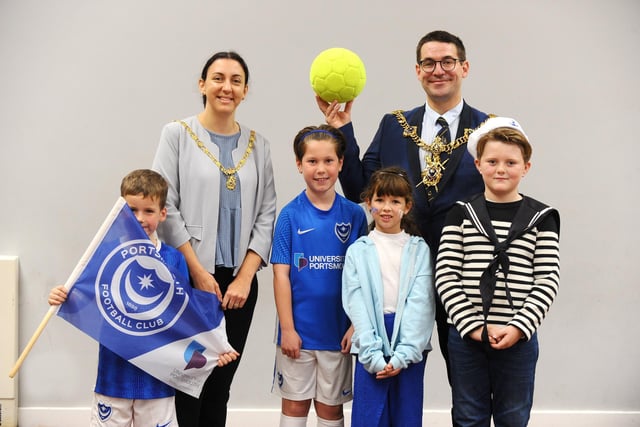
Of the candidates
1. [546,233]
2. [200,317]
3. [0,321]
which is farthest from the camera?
[0,321]

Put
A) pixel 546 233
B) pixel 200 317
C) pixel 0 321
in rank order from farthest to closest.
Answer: pixel 0 321 → pixel 200 317 → pixel 546 233

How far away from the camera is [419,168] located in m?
2.80

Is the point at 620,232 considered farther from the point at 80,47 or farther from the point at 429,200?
the point at 80,47

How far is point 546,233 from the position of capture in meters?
2.46

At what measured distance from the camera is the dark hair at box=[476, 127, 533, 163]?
2.51 meters

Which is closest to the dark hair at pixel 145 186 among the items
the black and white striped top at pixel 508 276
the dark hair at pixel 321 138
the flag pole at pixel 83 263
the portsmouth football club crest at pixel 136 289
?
the flag pole at pixel 83 263

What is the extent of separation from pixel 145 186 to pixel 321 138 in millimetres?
696

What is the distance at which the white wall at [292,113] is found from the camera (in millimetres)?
4062

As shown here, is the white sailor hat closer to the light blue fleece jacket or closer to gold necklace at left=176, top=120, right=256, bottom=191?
the light blue fleece jacket

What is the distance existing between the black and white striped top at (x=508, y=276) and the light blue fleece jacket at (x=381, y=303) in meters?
0.12

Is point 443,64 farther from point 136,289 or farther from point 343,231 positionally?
point 136,289

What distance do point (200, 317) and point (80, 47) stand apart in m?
2.12

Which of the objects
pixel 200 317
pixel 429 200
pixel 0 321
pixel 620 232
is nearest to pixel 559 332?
pixel 620 232

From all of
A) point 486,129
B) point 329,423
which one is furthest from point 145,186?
point 486,129
